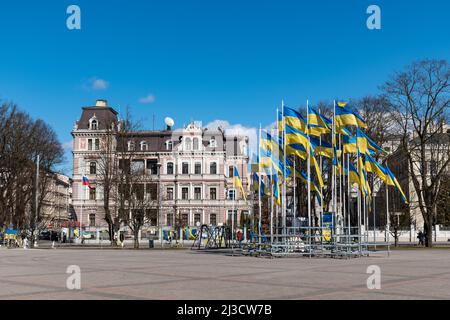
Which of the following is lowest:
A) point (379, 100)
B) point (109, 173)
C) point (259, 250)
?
point (259, 250)

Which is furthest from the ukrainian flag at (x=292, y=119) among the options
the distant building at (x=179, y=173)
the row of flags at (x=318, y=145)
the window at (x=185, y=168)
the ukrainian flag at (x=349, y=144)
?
the window at (x=185, y=168)

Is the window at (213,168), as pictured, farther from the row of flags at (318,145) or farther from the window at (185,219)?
the row of flags at (318,145)

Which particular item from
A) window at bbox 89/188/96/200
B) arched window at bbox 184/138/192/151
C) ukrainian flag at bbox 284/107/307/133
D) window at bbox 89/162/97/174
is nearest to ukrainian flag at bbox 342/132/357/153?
ukrainian flag at bbox 284/107/307/133

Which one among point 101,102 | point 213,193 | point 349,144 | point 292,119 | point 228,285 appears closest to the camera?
point 228,285

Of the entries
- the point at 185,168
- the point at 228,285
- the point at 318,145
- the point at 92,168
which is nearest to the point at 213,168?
the point at 185,168

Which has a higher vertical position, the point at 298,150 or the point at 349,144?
the point at 349,144

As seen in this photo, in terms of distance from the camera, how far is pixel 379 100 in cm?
5134

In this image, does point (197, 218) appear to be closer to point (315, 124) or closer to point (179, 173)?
point (179, 173)

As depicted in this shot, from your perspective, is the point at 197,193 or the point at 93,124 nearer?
the point at 93,124
